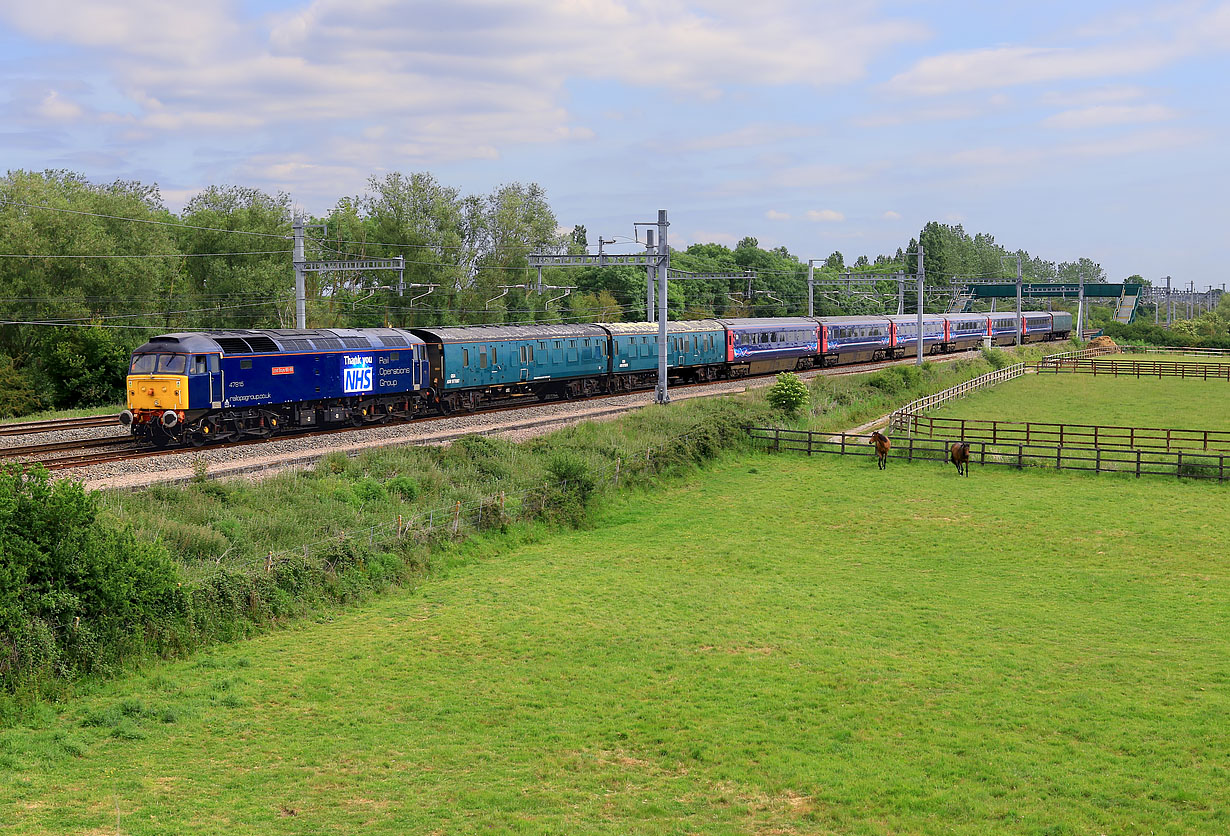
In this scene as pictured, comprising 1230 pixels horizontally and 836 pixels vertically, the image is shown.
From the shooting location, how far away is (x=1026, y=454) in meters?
40.6

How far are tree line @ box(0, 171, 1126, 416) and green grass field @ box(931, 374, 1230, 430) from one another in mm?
24318

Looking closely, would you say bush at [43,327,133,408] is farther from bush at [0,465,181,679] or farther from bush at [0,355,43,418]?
bush at [0,465,181,679]

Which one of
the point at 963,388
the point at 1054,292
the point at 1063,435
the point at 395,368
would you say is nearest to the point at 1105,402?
the point at 963,388

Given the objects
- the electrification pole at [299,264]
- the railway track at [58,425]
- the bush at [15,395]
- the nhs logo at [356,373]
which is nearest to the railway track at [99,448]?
the railway track at [58,425]

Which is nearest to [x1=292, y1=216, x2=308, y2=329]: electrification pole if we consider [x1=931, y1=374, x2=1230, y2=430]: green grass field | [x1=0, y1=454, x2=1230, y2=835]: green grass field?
[x1=0, y1=454, x2=1230, y2=835]: green grass field

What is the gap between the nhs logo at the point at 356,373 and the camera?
4069 cm

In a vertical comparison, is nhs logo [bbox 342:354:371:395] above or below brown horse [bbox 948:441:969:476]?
above

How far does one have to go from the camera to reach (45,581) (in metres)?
18.0

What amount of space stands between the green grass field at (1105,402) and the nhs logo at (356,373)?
102 feet

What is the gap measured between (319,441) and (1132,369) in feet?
231

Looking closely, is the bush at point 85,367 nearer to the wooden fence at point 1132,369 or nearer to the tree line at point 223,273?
the tree line at point 223,273

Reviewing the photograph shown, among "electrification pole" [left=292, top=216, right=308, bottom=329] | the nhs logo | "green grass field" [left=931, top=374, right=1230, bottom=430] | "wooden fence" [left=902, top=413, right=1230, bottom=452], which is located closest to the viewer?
the nhs logo

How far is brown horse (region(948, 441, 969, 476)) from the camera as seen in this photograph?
40062 millimetres

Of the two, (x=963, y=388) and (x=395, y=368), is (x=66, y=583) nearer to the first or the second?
(x=395, y=368)
